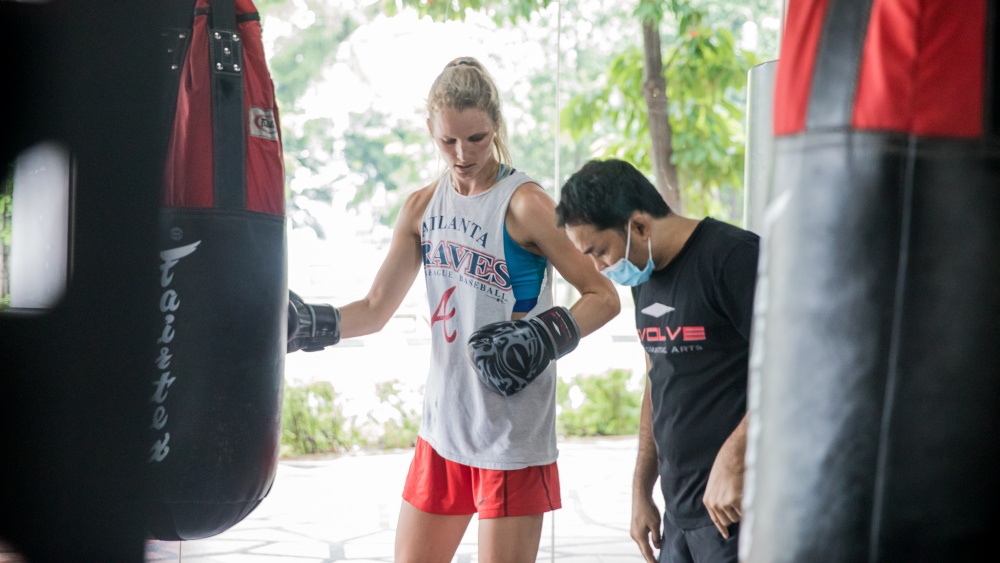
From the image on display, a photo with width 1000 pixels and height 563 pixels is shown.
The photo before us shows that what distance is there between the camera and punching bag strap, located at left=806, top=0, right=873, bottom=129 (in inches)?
29.1

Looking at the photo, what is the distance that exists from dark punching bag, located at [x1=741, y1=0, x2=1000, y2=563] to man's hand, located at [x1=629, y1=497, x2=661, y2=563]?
118 centimetres

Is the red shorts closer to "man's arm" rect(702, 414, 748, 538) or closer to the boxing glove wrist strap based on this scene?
the boxing glove wrist strap

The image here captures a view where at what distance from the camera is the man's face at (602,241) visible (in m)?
1.75

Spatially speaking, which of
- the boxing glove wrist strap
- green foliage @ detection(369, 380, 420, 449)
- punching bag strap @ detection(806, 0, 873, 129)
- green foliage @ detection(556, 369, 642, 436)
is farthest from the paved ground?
punching bag strap @ detection(806, 0, 873, 129)

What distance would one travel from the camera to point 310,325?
1.93 m

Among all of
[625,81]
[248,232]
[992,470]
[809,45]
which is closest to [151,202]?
[248,232]

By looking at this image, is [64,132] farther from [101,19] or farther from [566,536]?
[566,536]

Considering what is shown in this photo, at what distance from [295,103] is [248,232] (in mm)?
4555

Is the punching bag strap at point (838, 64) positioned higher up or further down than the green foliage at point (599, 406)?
higher up

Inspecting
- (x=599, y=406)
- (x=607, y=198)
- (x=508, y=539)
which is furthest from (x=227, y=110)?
(x=599, y=406)

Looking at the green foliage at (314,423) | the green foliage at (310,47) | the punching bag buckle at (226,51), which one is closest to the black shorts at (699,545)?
the punching bag buckle at (226,51)

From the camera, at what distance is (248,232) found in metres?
1.21

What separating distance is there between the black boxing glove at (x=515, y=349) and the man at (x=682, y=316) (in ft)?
0.65

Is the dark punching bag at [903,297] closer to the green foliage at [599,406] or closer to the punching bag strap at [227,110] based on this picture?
the punching bag strap at [227,110]
